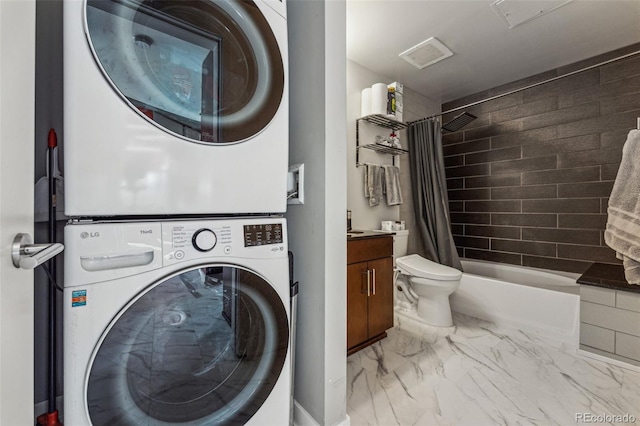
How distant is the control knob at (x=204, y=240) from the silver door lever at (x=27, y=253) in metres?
0.30

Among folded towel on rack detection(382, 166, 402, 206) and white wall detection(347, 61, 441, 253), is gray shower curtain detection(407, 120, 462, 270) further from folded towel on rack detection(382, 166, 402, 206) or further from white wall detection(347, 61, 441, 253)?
folded towel on rack detection(382, 166, 402, 206)

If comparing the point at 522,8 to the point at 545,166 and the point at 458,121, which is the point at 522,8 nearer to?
the point at 458,121

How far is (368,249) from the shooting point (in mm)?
1799

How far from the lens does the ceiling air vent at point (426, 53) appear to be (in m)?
2.22

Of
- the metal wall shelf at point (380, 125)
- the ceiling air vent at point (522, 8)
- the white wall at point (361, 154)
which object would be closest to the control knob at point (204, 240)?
the white wall at point (361, 154)

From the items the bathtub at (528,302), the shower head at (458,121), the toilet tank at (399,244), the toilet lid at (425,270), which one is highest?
the shower head at (458,121)

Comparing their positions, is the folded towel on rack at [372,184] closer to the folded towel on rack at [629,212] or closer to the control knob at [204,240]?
the folded towel on rack at [629,212]

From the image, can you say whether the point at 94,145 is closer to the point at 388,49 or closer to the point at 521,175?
the point at 388,49

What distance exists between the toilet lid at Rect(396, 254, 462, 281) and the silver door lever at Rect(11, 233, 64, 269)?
6.93 feet

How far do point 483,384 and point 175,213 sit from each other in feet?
5.70

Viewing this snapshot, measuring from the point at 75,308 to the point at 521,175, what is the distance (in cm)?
345

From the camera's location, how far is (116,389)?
686 millimetres

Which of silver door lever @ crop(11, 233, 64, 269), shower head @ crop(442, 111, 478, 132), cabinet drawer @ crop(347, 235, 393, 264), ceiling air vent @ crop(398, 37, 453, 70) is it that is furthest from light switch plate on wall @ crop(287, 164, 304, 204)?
shower head @ crop(442, 111, 478, 132)

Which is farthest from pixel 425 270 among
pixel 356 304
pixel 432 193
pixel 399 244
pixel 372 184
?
pixel 432 193
